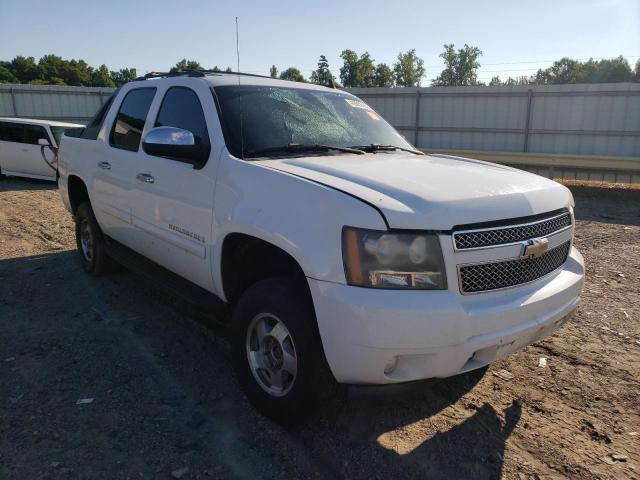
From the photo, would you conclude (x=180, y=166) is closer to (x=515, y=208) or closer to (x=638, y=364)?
(x=515, y=208)

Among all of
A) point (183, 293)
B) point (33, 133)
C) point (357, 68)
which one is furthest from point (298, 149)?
point (357, 68)

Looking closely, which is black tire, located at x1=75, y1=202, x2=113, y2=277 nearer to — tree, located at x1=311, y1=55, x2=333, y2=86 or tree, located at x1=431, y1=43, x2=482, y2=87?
tree, located at x1=311, y1=55, x2=333, y2=86

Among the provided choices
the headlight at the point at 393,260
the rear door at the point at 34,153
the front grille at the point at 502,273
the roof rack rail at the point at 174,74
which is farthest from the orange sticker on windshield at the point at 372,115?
the rear door at the point at 34,153

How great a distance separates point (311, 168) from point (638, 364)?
283 centimetres

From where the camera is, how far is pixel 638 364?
148 inches

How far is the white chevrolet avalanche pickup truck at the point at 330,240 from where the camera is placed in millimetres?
2393

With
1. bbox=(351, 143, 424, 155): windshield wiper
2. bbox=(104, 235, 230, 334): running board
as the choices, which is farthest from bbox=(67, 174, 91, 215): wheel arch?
bbox=(351, 143, 424, 155): windshield wiper

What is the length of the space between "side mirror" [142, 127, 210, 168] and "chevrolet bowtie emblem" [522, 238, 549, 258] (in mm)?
2011

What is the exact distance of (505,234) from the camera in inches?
102

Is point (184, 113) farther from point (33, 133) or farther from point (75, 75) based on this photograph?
point (75, 75)

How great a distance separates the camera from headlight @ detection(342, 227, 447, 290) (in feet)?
7.84

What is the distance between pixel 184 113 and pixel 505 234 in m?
2.46

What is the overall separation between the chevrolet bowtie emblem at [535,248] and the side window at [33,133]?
1325cm

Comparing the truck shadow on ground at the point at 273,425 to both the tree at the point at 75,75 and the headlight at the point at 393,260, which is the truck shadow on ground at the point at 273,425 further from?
the tree at the point at 75,75
